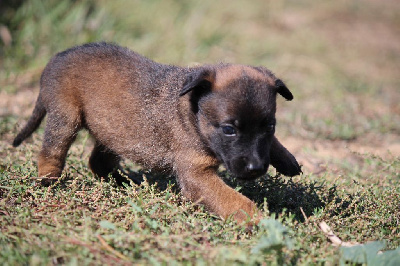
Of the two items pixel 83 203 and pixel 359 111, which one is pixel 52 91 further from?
pixel 359 111

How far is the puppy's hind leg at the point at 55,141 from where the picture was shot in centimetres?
451

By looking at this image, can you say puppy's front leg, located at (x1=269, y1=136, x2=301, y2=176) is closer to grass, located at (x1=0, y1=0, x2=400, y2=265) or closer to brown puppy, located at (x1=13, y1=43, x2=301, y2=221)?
brown puppy, located at (x1=13, y1=43, x2=301, y2=221)

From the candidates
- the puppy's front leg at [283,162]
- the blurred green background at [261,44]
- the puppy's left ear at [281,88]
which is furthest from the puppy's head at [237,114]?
the blurred green background at [261,44]

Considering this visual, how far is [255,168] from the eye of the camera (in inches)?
140

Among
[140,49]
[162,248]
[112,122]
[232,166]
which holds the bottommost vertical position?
[162,248]

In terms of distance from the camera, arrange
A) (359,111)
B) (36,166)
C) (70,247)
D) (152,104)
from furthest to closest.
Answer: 1. (359,111)
2. (36,166)
3. (152,104)
4. (70,247)

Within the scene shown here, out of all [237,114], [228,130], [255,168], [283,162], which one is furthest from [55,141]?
[283,162]

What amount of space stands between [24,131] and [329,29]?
11192 millimetres

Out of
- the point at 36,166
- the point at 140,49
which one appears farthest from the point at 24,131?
the point at 140,49

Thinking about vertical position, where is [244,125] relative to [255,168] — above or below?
above

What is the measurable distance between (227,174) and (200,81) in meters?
1.44

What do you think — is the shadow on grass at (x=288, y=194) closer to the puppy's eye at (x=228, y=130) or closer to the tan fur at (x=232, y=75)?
the puppy's eye at (x=228, y=130)

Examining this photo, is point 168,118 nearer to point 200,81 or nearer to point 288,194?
point 200,81

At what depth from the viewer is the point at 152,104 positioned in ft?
14.4
